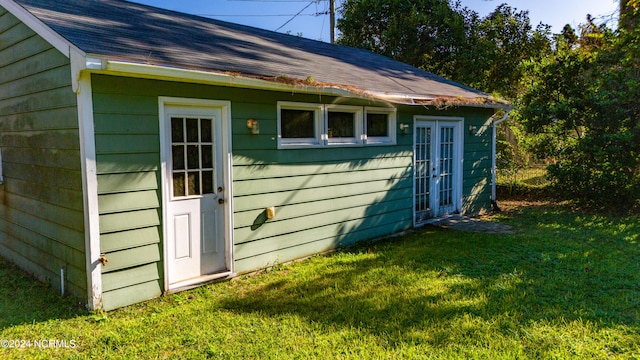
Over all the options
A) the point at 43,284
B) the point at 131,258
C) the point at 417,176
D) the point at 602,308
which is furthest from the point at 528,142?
the point at 43,284

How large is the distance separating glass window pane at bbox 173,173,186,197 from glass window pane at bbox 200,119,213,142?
0.48 metres

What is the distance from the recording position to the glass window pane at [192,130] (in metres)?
4.43

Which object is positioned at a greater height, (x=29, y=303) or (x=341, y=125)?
(x=341, y=125)

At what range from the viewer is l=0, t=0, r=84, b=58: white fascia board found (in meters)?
3.65

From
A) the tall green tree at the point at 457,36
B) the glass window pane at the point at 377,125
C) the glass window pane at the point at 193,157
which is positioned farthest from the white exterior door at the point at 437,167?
the tall green tree at the point at 457,36

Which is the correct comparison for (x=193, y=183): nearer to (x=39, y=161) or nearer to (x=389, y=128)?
(x=39, y=161)

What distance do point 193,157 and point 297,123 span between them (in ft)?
5.08

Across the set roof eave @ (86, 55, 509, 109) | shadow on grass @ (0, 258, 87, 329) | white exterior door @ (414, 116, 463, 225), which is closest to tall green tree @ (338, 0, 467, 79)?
white exterior door @ (414, 116, 463, 225)

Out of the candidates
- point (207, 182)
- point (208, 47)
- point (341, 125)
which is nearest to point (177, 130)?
point (207, 182)

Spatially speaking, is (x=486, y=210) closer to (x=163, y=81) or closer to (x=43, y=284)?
(x=163, y=81)

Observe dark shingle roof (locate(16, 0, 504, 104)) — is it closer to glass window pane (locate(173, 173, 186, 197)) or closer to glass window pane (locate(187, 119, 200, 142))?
glass window pane (locate(187, 119, 200, 142))

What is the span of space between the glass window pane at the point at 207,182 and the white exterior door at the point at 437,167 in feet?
13.2

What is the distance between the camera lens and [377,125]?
22.0 ft

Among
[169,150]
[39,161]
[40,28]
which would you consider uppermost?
[40,28]
